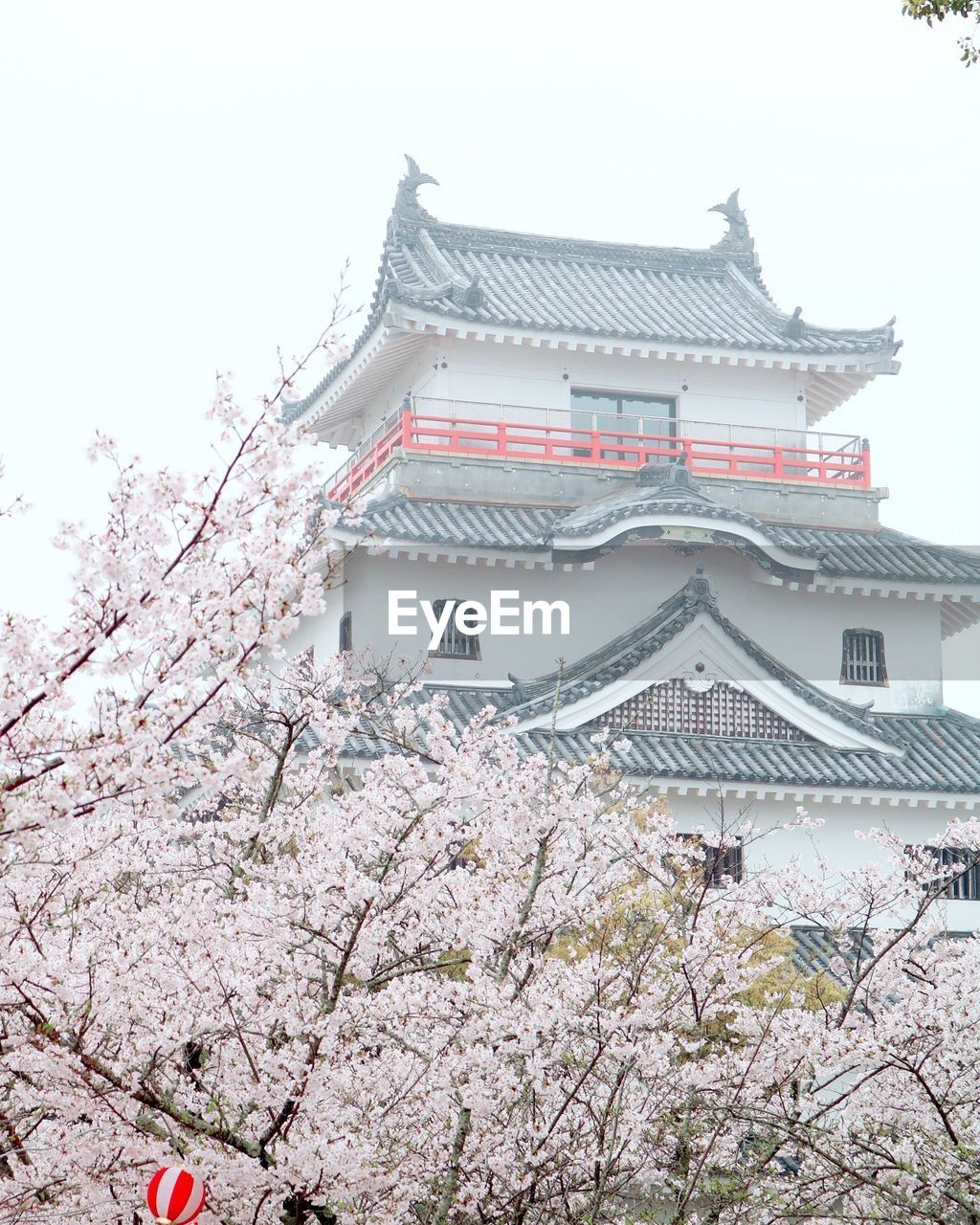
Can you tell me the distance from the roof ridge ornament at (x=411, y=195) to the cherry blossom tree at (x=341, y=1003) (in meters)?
19.9

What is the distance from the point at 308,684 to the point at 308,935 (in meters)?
3.21

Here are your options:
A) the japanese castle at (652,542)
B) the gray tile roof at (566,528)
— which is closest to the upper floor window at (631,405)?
the japanese castle at (652,542)

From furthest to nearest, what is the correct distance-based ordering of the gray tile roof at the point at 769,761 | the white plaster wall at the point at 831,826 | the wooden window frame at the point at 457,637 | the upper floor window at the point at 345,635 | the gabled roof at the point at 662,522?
the upper floor window at the point at 345,635
the wooden window frame at the point at 457,637
the gabled roof at the point at 662,522
the white plaster wall at the point at 831,826
the gray tile roof at the point at 769,761

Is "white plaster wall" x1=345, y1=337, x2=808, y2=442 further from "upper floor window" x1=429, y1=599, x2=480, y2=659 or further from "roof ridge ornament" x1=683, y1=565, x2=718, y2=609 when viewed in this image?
"roof ridge ornament" x1=683, y1=565, x2=718, y2=609

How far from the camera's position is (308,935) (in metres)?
7.80

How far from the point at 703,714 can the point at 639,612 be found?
2820 millimetres

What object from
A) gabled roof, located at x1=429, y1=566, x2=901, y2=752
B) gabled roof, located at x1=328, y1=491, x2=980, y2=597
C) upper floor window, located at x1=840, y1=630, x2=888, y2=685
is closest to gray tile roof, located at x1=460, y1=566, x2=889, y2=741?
gabled roof, located at x1=429, y1=566, x2=901, y2=752

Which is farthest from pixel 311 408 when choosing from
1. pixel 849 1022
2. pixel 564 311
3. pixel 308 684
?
pixel 849 1022

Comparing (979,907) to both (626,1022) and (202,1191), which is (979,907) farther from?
(202,1191)

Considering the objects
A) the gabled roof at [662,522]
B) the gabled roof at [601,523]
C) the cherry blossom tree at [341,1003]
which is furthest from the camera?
the gabled roof at [601,523]

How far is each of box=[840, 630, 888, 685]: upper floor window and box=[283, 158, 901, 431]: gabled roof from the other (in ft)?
15.3

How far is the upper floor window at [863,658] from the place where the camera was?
80.0ft

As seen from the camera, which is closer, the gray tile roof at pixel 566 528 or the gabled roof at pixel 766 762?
the gabled roof at pixel 766 762

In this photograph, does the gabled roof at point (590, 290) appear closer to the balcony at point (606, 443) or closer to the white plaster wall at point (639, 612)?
the balcony at point (606, 443)
